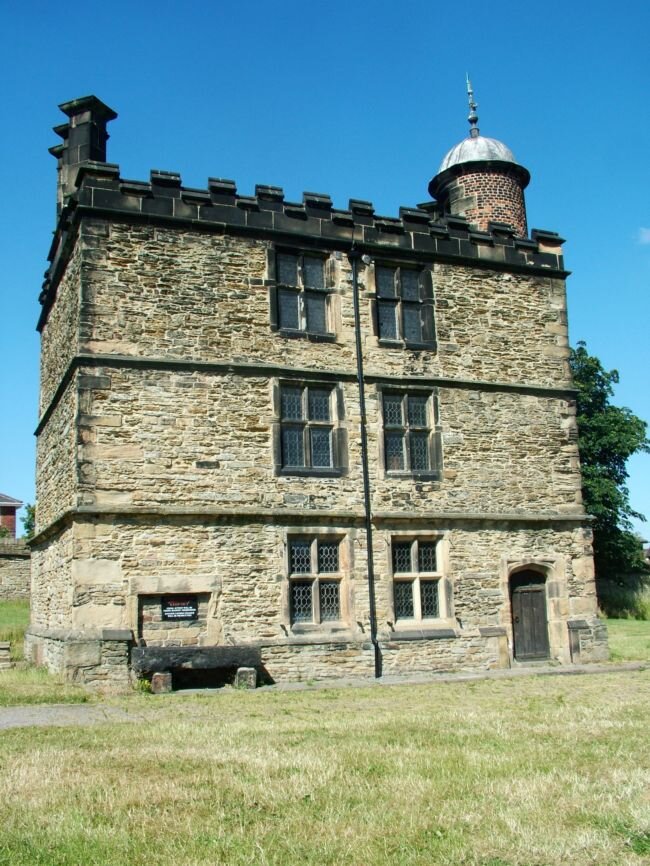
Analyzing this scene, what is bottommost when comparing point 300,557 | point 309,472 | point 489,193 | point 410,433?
point 300,557

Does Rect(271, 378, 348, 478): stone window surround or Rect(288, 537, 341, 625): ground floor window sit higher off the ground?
Rect(271, 378, 348, 478): stone window surround

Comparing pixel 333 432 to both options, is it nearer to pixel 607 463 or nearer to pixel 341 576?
pixel 341 576

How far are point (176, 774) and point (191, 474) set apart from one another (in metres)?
8.59

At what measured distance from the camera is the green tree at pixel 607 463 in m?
32.9

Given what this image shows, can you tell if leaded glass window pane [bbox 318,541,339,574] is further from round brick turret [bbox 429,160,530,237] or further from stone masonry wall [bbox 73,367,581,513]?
round brick turret [bbox 429,160,530,237]

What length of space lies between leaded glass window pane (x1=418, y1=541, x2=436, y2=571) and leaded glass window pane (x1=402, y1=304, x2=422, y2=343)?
401 centimetres

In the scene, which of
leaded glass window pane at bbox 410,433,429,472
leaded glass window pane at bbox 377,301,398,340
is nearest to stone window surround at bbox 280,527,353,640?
leaded glass window pane at bbox 410,433,429,472

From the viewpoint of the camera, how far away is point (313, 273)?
1753 cm

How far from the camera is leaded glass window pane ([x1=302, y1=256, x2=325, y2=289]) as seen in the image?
57.2 ft

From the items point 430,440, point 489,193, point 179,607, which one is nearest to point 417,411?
point 430,440

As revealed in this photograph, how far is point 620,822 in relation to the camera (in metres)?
5.80

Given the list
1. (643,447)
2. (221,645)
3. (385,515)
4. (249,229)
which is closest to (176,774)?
(221,645)

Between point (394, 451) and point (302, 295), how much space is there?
346 cm

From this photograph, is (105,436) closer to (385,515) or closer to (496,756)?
(385,515)
